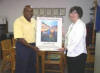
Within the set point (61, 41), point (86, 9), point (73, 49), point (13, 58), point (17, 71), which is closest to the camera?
point (73, 49)

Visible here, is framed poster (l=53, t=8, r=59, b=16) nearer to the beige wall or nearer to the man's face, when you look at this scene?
the beige wall

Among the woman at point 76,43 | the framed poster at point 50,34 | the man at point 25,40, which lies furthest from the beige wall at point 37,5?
the woman at point 76,43

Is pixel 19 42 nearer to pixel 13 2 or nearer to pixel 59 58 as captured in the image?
pixel 59 58

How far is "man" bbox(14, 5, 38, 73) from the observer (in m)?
2.89

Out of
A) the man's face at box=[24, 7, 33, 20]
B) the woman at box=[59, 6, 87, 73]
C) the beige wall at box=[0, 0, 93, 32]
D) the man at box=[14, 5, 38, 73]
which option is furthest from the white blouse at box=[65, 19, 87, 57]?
the beige wall at box=[0, 0, 93, 32]

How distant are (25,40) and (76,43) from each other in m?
0.99

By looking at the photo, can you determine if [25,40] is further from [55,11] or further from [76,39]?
[55,11]

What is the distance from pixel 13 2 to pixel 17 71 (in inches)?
129

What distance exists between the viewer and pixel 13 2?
5.84 meters

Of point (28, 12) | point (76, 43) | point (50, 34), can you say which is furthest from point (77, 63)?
point (28, 12)

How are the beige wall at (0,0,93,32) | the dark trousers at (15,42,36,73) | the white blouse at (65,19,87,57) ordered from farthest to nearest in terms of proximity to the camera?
the beige wall at (0,0,93,32)
the dark trousers at (15,42,36,73)
the white blouse at (65,19,87,57)

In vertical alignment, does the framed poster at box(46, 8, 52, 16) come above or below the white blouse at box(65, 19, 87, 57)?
above

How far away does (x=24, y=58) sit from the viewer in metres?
3.04

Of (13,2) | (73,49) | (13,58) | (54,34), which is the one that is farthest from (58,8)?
(73,49)
